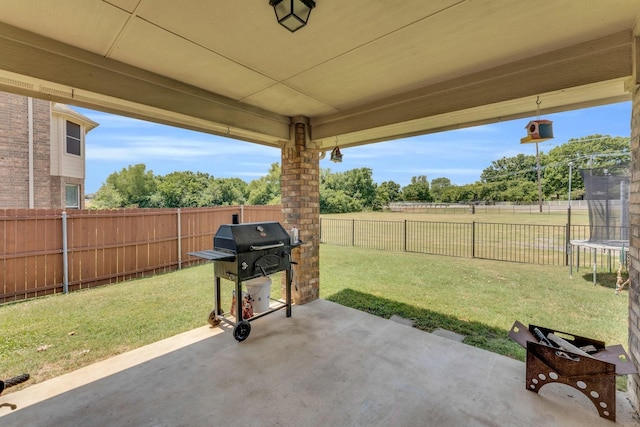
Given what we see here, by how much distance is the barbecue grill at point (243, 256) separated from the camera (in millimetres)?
2850

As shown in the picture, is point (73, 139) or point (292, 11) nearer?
point (292, 11)

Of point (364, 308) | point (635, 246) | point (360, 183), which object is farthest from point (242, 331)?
point (360, 183)

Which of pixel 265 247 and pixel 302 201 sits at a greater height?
pixel 302 201

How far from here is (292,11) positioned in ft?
4.70

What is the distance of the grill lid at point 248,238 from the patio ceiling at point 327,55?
1.17 metres

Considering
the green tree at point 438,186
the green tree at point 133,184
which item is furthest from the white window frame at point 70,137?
the green tree at point 438,186

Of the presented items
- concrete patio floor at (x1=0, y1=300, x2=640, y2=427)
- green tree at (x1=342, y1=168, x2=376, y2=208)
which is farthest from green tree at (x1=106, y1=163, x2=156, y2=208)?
concrete patio floor at (x1=0, y1=300, x2=640, y2=427)

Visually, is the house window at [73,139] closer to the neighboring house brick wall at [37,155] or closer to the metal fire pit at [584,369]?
the neighboring house brick wall at [37,155]

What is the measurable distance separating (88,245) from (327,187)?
87.6 ft

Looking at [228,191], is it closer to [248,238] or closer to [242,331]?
[248,238]

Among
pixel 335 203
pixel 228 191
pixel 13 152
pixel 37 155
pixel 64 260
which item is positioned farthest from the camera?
pixel 228 191

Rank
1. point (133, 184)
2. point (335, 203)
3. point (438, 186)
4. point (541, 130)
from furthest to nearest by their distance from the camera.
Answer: point (438, 186), point (133, 184), point (335, 203), point (541, 130)

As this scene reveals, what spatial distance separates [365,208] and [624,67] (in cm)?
2752

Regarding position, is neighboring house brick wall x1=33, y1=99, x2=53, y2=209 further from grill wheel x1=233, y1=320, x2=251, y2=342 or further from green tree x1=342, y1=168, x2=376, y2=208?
green tree x1=342, y1=168, x2=376, y2=208
